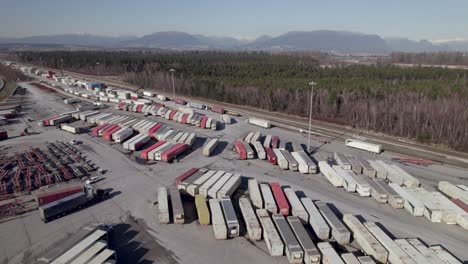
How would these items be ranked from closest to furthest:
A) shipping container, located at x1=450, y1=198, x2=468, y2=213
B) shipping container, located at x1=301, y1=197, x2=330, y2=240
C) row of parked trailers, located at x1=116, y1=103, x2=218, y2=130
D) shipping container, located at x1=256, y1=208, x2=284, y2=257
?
shipping container, located at x1=256, y1=208, x2=284, y2=257, shipping container, located at x1=301, y1=197, x2=330, y2=240, shipping container, located at x1=450, y1=198, x2=468, y2=213, row of parked trailers, located at x1=116, y1=103, x2=218, y2=130

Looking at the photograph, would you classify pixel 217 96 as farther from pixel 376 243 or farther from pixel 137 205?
pixel 376 243

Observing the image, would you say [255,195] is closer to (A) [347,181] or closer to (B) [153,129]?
(A) [347,181]

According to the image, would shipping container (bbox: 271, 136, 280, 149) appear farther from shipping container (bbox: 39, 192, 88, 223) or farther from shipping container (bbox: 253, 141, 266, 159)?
shipping container (bbox: 39, 192, 88, 223)

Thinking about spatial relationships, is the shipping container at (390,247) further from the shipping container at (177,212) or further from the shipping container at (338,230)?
the shipping container at (177,212)

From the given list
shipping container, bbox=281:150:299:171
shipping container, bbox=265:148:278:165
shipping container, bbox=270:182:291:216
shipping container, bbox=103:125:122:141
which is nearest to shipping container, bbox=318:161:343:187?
shipping container, bbox=281:150:299:171

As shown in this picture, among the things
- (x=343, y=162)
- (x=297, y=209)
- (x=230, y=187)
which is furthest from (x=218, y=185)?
A: (x=343, y=162)

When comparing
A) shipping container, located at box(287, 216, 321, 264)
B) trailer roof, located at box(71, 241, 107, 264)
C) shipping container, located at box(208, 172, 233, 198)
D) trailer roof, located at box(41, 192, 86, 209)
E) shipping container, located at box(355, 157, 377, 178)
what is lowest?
trailer roof, located at box(71, 241, 107, 264)

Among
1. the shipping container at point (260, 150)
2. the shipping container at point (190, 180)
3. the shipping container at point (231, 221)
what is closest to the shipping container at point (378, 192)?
the shipping container at point (260, 150)
